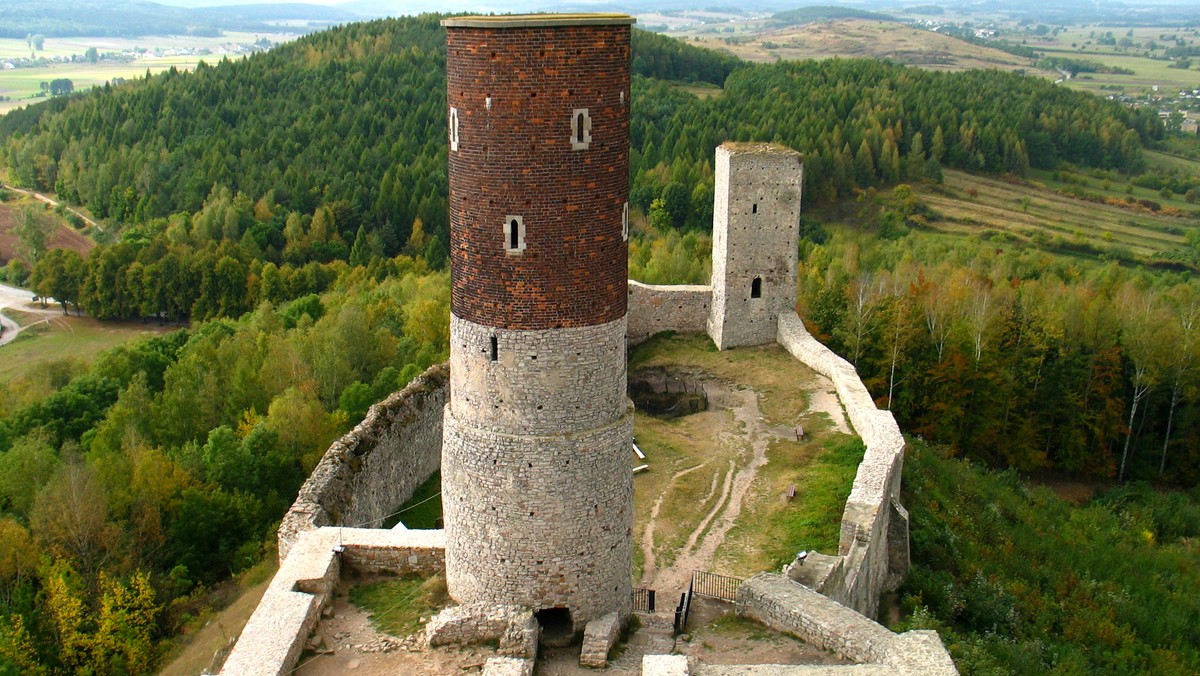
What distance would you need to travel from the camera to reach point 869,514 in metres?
22.0

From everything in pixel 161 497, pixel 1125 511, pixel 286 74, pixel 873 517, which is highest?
pixel 286 74

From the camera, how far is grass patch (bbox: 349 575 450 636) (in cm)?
1703

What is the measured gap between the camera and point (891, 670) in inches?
591

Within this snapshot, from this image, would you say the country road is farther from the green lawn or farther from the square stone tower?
the square stone tower

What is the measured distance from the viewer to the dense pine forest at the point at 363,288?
27.3 m

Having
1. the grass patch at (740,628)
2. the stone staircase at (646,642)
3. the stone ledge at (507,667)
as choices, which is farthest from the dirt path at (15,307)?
the stone ledge at (507,667)

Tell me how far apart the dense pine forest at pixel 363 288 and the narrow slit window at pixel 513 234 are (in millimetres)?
12380

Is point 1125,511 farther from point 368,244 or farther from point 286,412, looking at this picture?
point 368,244

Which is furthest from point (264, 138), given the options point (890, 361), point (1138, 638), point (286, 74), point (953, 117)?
point (1138, 638)

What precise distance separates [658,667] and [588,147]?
24.8 feet

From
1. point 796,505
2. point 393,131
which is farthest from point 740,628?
point 393,131

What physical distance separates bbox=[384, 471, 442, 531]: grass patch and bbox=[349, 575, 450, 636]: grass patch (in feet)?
27.5

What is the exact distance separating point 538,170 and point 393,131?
7569 cm

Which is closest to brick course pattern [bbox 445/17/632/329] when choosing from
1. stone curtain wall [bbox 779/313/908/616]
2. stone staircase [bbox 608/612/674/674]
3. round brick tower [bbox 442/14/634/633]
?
round brick tower [bbox 442/14/634/633]
